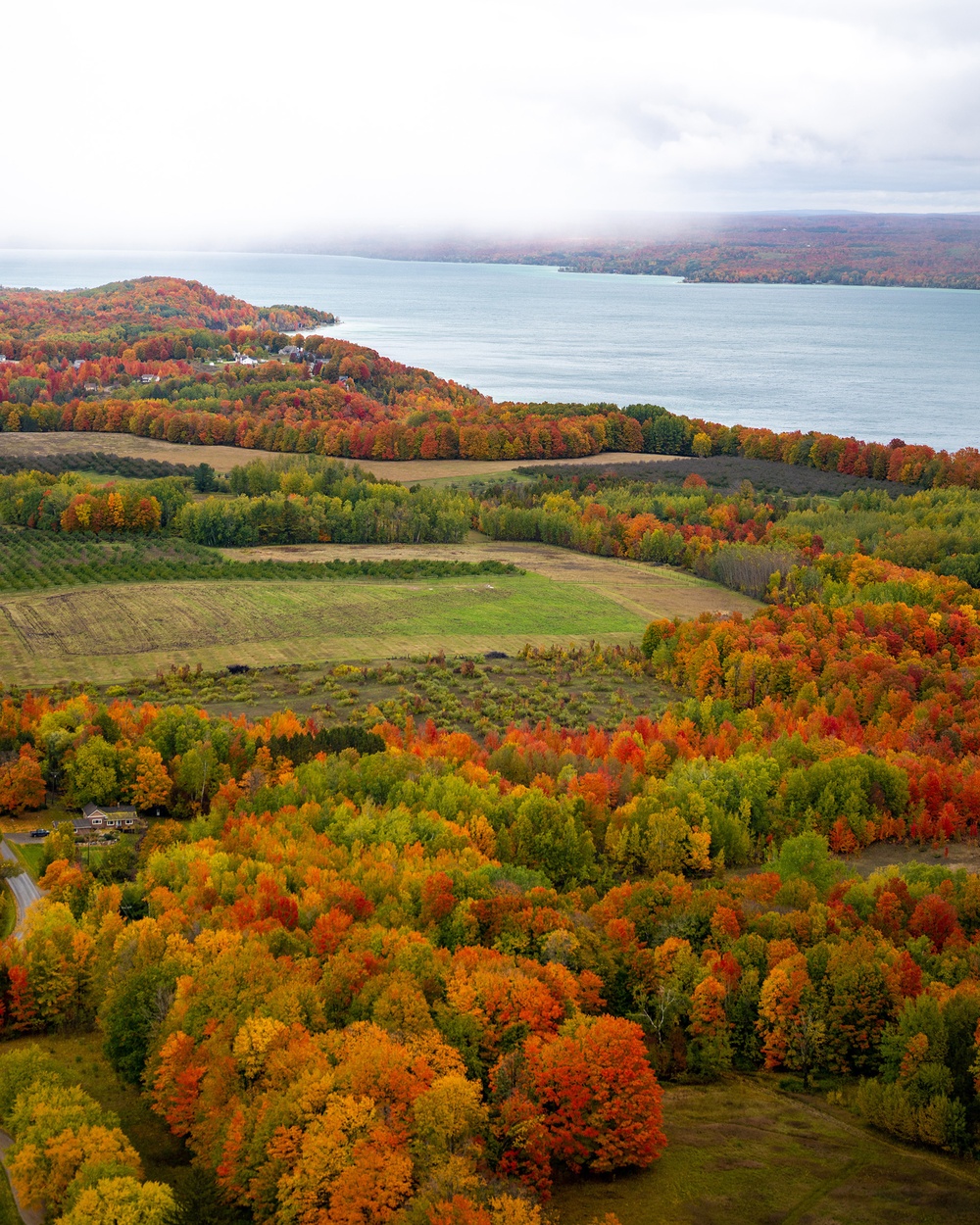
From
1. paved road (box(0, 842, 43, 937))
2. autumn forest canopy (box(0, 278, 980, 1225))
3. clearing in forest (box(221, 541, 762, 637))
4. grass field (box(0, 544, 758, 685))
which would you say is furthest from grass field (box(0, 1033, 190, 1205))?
clearing in forest (box(221, 541, 762, 637))

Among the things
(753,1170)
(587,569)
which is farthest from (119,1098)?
(587,569)

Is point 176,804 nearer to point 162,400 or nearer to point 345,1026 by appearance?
point 345,1026

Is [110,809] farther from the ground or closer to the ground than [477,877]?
closer to the ground

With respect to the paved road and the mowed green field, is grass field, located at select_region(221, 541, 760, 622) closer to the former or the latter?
the mowed green field

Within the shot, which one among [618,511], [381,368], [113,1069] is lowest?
[113,1069]

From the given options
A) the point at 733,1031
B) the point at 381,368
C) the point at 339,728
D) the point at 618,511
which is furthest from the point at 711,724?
the point at 381,368

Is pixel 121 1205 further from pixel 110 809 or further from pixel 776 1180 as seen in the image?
pixel 110 809
